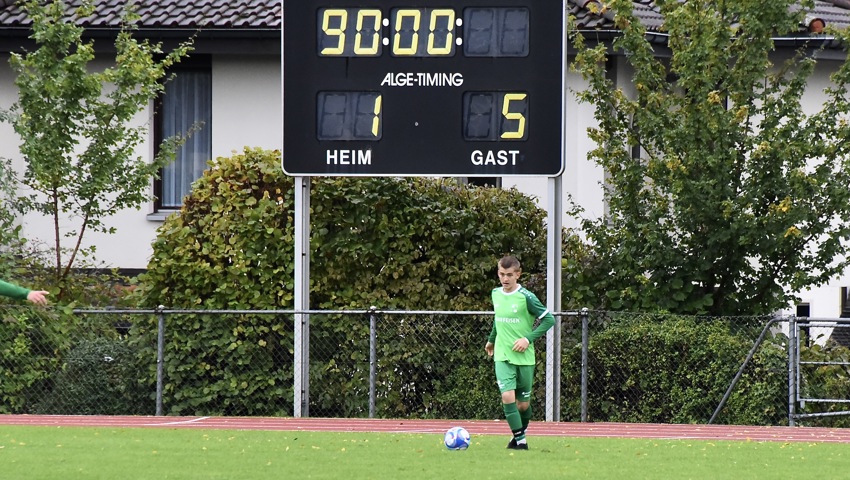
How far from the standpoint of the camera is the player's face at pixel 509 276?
1237cm

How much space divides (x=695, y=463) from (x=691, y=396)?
15.1 feet

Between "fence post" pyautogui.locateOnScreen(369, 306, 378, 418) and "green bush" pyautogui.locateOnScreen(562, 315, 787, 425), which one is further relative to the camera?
"fence post" pyautogui.locateOnScreen(369, 306, 378, 418)

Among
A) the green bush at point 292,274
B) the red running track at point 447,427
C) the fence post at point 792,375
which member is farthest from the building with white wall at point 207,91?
the red running track at point 447,427

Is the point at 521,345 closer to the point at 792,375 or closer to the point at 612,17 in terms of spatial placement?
the point at 792,375

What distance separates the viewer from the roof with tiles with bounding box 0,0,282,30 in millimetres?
21891

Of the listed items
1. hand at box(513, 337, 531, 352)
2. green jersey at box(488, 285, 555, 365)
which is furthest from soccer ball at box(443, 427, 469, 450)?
hand at box(513, 337, 531, 352)

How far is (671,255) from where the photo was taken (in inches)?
675

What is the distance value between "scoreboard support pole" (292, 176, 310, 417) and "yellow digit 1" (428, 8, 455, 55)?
6.65 ft

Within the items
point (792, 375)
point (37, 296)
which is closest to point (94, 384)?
point (37, 296)

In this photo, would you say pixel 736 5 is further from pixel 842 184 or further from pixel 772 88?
pixel 842 184

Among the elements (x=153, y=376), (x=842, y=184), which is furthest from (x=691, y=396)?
(x=153, y=376)

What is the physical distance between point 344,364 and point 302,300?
0.95 metres

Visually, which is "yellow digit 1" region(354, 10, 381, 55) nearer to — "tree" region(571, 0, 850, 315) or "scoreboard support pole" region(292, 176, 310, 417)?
"scoreboard support pole" region(292, 176, 310, 417)

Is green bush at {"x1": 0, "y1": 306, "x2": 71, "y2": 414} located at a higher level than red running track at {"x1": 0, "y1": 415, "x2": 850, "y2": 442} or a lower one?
higher
